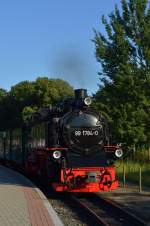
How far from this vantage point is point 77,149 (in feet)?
56.0

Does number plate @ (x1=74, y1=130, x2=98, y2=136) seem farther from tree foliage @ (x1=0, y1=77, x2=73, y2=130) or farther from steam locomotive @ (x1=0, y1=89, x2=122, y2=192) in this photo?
tree foliage @ (x1=0, y1=77, x2=73, y2=130)

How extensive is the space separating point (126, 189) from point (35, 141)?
3.99m

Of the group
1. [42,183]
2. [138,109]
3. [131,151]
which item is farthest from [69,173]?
[131,151]

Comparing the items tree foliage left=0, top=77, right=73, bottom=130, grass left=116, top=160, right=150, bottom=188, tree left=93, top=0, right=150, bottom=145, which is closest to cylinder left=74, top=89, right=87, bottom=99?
grass left=116, top=160, right=150, bottom=188

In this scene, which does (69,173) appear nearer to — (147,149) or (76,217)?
(76,217)

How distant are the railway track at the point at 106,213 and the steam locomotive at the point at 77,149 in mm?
637

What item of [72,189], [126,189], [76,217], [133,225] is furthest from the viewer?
[126,189]

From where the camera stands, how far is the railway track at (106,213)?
11.7m

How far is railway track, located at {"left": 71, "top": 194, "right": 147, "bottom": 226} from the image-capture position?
1173cm

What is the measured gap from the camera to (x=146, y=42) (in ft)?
99.7

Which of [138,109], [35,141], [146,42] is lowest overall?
[35,141]

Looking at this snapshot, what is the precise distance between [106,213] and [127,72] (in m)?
16.5

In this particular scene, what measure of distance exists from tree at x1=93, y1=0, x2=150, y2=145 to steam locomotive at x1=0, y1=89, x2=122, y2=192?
10.6 m

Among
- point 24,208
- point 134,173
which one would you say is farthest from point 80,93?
point 134,173
